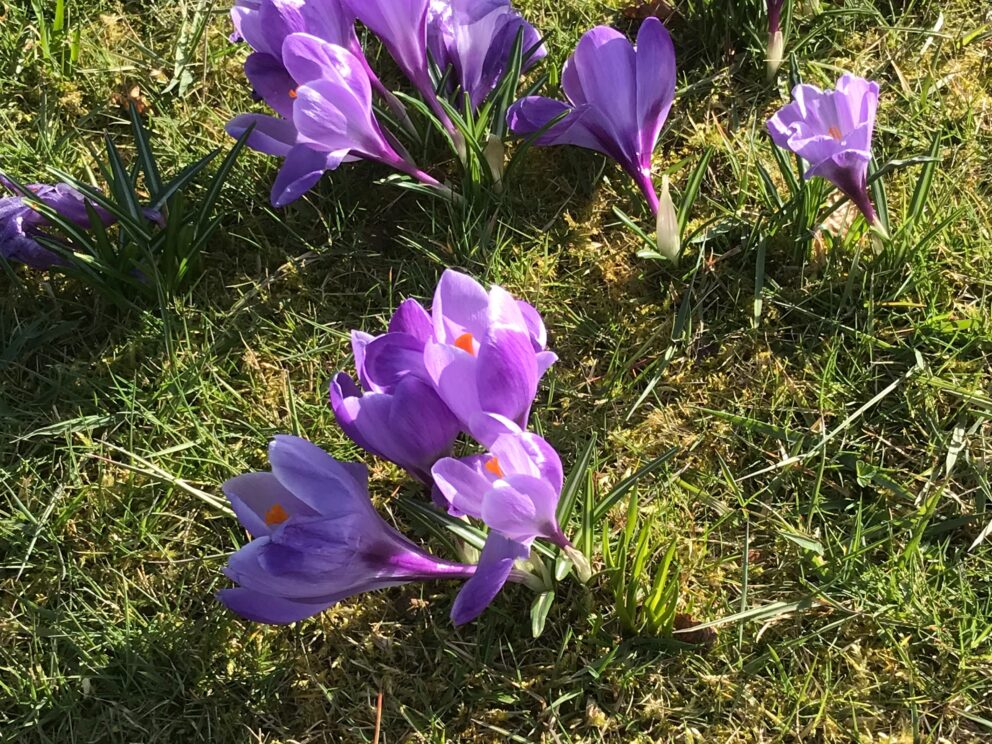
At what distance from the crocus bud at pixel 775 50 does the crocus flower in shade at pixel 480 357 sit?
1.05 m

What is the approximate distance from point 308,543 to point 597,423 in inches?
29.3

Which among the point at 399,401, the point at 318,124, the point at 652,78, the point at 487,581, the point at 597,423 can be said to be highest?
the point at 318,124

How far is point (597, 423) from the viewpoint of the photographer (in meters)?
1.84

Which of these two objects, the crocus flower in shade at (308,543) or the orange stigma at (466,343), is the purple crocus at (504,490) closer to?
the crocus flower in shade at (308,543)

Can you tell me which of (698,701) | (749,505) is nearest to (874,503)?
(749,505)

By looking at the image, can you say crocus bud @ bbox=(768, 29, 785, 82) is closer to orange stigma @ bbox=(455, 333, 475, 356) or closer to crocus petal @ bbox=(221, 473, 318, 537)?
orange stigma @ bbox=(455, 333, 475, 356)

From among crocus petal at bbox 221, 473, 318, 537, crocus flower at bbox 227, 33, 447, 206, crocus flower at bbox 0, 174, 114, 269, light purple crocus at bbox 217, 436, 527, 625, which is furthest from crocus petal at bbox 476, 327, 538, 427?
crocus flower at bbox 0, 174, 114, 269

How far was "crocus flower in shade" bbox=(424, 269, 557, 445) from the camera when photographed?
4.30ft

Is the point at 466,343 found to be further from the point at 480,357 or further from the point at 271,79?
the point at 271,79

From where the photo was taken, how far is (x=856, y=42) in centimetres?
217

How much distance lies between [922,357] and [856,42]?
0.83m

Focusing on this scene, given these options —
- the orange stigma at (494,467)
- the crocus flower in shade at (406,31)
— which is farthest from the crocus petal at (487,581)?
the crocus flower in shade at (406,31)

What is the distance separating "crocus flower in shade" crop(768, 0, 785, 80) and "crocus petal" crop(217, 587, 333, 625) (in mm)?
1547

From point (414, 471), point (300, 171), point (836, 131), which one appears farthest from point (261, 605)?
point (836, 131)
